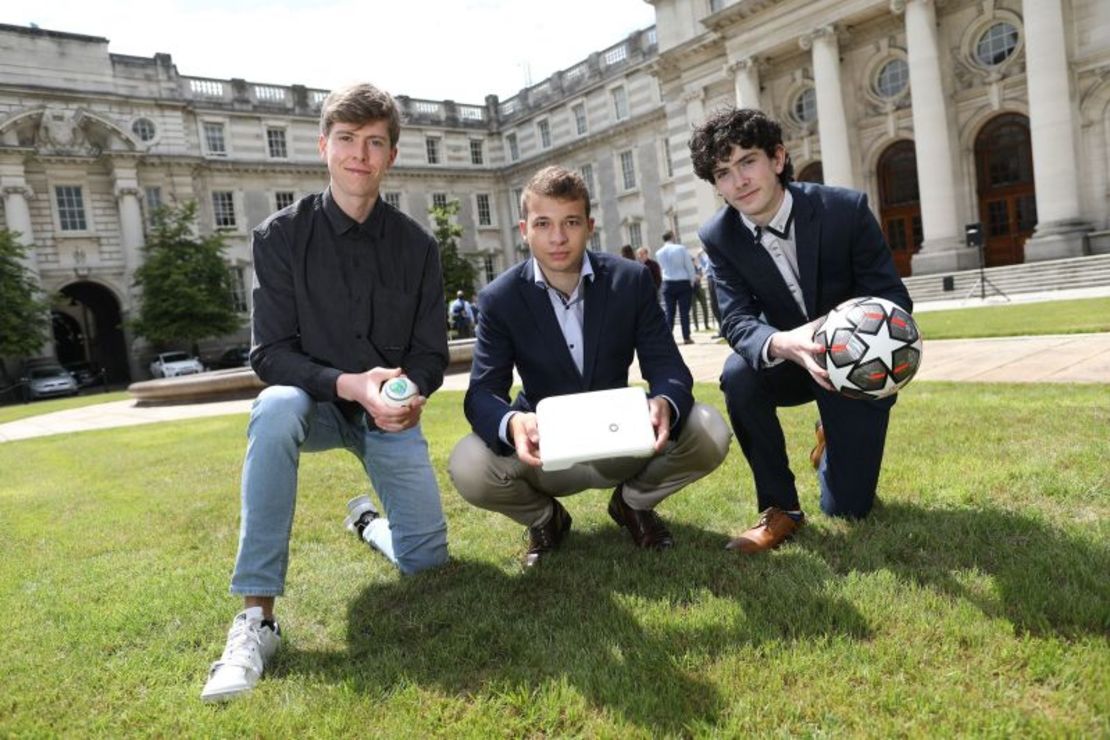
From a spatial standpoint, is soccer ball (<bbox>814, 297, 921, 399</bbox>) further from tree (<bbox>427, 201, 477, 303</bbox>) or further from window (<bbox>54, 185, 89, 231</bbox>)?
window (<bbox>54, 185, 89, 231</bbox>)

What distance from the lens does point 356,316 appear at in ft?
11.1

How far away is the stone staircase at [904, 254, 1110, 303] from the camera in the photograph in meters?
19.3

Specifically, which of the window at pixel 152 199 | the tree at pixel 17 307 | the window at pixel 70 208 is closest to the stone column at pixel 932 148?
the window at pixel 152 199

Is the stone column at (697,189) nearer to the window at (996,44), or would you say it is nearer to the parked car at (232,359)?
the window at (996,44)

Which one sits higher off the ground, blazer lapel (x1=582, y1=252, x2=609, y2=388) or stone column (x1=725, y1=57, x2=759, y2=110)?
stone column (x1=725, y1=57, x2=759, y2=110)

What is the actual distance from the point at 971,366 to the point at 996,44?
2116cm

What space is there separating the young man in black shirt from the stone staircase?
21.0 metres

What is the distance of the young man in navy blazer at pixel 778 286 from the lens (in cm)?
336

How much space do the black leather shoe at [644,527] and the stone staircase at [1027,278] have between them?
66.7 feet

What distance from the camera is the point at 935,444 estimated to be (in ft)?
15.3

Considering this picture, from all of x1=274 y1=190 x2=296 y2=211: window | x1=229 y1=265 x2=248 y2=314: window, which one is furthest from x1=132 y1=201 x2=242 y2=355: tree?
x1=274 y1=190 x2=296 y2=211: window

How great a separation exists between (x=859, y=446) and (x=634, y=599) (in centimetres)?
133

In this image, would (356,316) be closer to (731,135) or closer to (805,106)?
(731,135)

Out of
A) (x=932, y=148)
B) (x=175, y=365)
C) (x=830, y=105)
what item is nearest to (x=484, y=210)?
(x=175, y=365)
